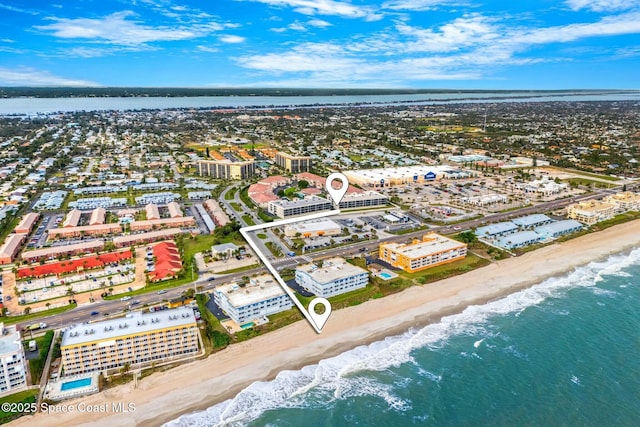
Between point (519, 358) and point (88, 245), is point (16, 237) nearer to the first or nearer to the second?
point (88, 245)

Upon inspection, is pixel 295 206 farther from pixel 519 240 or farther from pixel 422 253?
pixel 519 240

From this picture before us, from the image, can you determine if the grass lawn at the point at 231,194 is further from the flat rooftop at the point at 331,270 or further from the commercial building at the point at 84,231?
the flat rooftop at the point at 331,270

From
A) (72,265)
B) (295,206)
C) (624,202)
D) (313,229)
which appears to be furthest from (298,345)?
(624,202)

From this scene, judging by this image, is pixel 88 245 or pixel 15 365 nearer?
pixel 15 365

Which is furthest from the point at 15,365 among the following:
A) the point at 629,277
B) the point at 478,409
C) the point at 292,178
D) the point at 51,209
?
the point at 292,178

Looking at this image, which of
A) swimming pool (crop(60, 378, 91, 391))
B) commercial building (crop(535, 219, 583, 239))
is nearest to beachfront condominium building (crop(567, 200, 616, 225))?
commercial building (crop(535, 219, 583, 239))

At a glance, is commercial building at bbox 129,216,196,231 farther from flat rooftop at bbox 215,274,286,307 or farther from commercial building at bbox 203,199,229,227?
flat rooftop at bbox 215,274,286,307

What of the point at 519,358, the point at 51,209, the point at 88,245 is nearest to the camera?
the point at 519,358
